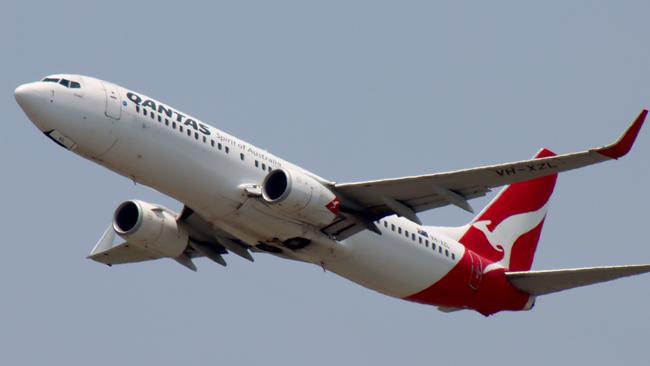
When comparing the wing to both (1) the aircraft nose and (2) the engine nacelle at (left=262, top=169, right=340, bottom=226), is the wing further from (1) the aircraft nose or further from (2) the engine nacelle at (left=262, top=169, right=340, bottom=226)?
(1) the aircraft nose

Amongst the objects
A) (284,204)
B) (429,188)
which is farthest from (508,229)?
(284,204)

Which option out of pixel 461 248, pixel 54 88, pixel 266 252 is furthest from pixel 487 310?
pixel 54 88

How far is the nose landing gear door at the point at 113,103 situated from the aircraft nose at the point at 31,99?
204 centimetres

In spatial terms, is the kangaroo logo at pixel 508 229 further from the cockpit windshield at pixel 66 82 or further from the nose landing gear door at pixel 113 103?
the cockpit windshield at pixel 66 82

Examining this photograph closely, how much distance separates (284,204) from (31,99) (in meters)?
8.91

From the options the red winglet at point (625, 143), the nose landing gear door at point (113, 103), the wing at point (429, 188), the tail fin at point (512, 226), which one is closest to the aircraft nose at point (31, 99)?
the nose landing gear door at point (113, 103)

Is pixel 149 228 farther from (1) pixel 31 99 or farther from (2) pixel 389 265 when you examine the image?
(2) pixel 389 265

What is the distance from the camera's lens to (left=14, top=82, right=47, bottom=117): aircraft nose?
4581 centimetres

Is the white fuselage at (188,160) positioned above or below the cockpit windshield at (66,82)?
below

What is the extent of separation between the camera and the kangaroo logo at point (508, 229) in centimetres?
5744

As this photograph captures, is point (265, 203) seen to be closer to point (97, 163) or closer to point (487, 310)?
point (97, 163)

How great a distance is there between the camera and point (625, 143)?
141 ft

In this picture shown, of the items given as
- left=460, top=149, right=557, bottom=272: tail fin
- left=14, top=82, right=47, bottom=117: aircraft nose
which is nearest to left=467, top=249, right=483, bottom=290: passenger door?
left=460, top=149, right=557, bottom=272: tail fin

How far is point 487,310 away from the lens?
5522 cm
